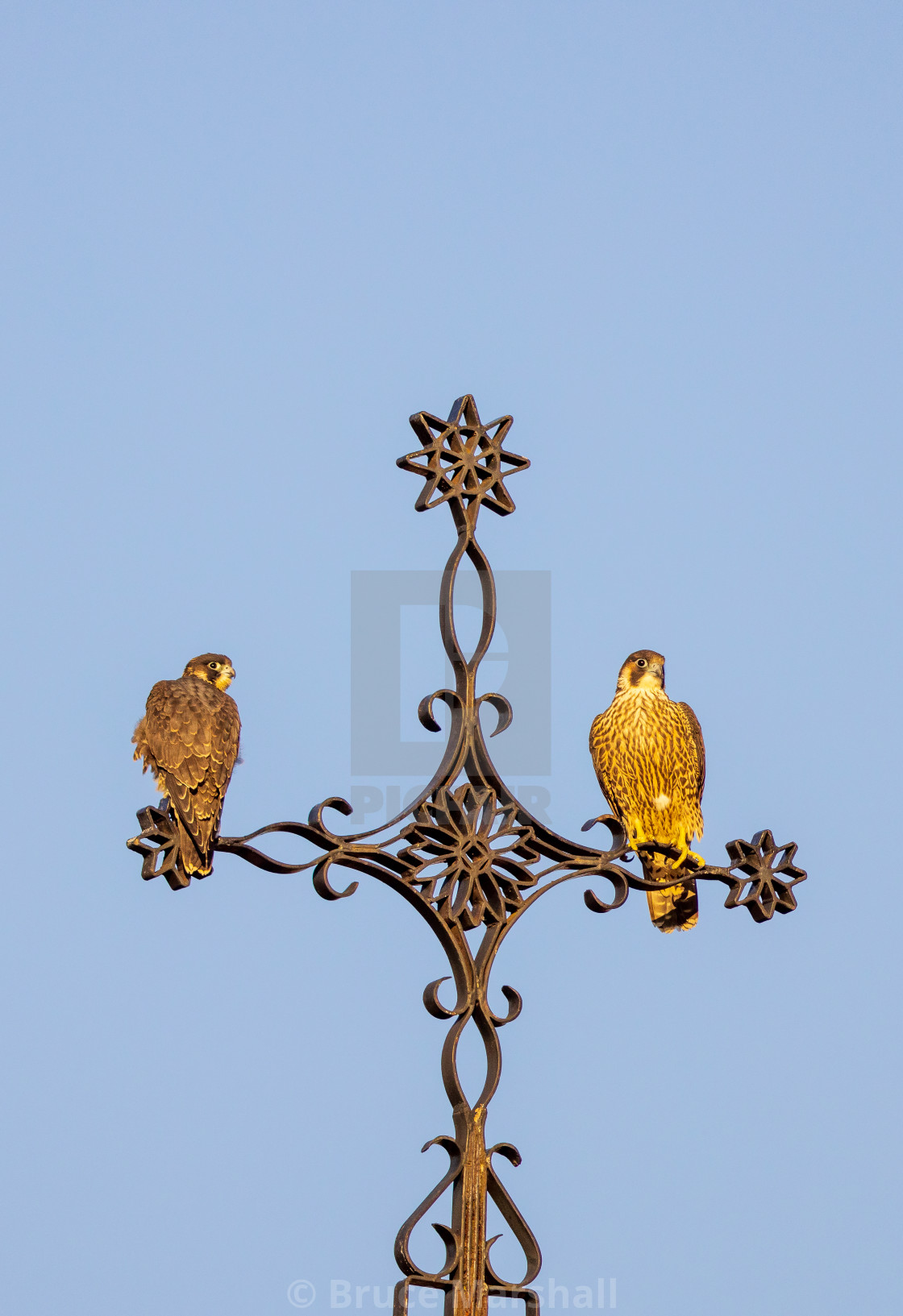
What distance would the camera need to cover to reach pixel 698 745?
438cm

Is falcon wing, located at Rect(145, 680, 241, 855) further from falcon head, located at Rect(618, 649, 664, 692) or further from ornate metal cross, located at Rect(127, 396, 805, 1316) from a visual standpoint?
falcon head, located at Rect(618, 649, 664, 692)

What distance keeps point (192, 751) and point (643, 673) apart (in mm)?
1628

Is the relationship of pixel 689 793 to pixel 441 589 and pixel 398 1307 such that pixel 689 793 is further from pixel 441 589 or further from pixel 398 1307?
pixel 398 1307

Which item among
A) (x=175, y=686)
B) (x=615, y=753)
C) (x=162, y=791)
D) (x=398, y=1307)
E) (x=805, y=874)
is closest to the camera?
(x=398, y=1307)

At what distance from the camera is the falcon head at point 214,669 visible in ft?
12.2

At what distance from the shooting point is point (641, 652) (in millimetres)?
4453

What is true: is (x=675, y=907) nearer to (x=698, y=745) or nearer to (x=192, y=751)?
(x=698, y=745)

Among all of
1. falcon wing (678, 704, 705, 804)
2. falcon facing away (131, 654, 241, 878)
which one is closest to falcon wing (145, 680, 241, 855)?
falcon facing away (131, 654, 241, 878)

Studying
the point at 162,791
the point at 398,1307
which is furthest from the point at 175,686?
the point at 398,1307

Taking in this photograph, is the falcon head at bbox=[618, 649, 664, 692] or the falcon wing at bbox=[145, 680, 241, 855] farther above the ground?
the falcon head at bbox=[618, 649, 664, 692]

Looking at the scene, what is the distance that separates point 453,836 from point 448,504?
2.59 feet

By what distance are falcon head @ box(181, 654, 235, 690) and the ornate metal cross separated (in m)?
0.59

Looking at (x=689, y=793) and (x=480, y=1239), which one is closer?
(x=480, y=1239)

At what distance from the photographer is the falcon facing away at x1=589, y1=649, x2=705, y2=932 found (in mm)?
4250
